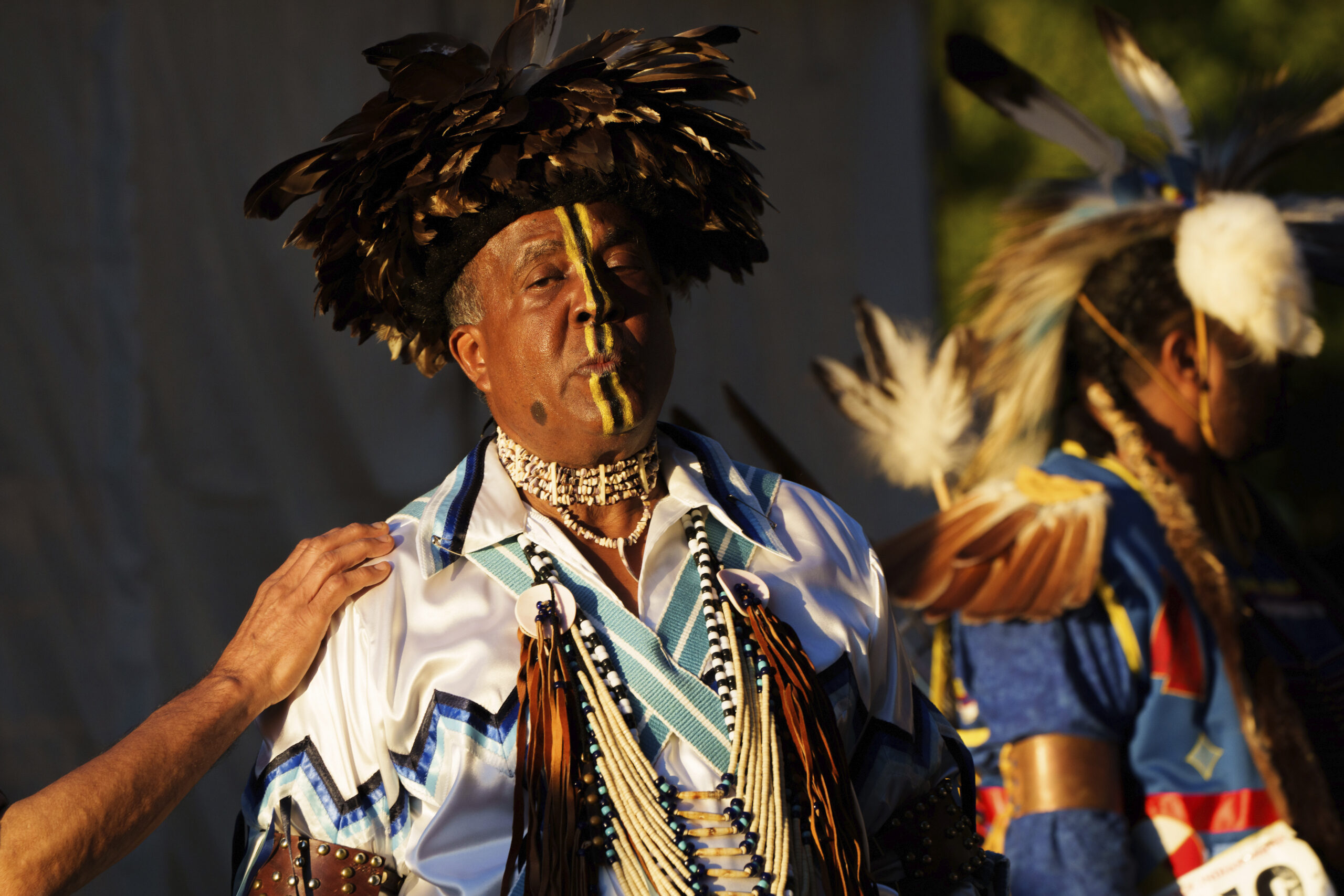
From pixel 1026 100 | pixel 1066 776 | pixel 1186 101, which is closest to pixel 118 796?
pixel 1066 776

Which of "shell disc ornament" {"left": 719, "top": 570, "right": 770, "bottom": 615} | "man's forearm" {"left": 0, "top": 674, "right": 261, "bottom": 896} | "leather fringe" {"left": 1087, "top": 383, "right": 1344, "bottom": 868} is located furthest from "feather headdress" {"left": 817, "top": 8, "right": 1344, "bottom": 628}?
"man's forearm" {"left": 0, "top": 674, "right": 261, "bottom": 896}

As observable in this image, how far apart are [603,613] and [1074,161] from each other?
3.10 metres

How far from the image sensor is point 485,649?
5.27 ft

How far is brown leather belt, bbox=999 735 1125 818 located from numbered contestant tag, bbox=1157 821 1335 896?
236 mm

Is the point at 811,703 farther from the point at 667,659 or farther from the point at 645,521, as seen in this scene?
the point at 645,521

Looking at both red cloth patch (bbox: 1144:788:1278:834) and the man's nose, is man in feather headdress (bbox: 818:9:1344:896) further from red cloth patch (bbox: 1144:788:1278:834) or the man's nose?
the man's nose

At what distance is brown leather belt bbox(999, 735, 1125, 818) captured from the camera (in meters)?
2.91

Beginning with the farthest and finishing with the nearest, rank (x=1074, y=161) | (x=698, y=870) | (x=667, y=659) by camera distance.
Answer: (x=1074, y=161) → (x=667, y=659) → (x=698, y=870)

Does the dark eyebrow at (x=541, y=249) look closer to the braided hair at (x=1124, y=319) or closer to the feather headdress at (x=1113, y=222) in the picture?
the feather headdress at (x=1113, y=222)

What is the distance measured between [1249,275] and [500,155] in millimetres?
2424

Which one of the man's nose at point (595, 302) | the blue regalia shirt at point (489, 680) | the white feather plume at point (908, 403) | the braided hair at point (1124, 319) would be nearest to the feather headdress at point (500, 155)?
the man's nose at point (595, 302)

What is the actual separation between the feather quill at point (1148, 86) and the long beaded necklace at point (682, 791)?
252 centimetres

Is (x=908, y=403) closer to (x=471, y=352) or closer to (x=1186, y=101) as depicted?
(x=1186, y=101)

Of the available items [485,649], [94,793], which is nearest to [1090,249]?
[485,649]
